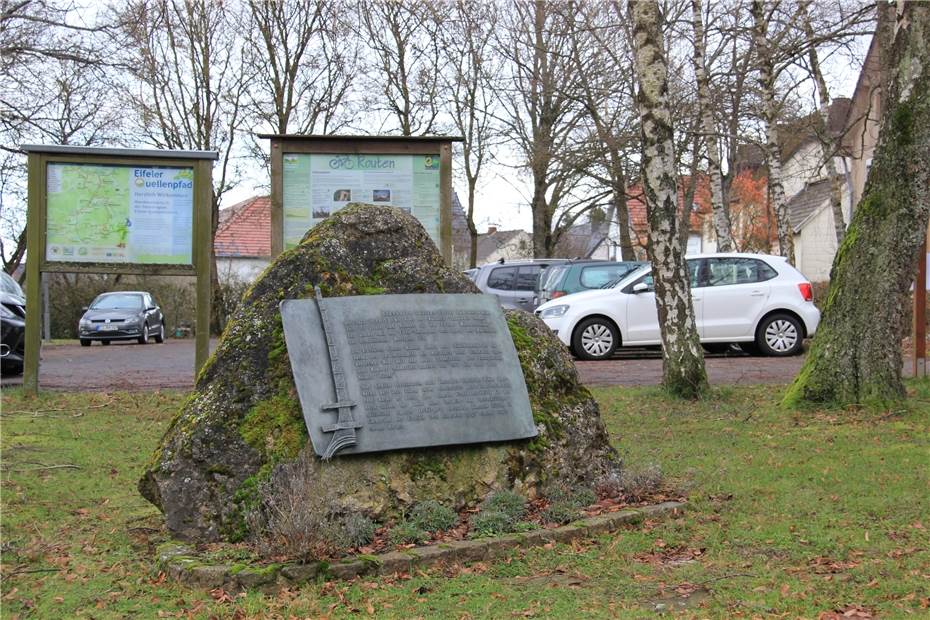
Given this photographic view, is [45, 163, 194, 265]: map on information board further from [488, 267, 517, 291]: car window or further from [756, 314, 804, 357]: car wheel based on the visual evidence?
[488, 267, 517, 291]: car window

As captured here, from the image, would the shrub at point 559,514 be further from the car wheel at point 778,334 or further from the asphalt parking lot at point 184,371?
the car wheel at point 778,334

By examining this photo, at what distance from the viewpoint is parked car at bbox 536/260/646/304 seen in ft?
58.6

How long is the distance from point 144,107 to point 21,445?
25.8 m

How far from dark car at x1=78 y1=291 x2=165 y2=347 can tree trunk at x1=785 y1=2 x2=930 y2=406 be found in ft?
66.6

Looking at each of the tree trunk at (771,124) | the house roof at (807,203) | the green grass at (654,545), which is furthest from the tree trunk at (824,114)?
the house roof at (807,203)

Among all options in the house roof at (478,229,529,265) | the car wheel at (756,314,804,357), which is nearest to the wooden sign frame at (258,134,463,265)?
the car wheel at (756,314,804,357)

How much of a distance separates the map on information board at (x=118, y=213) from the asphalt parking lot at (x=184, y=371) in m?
1.95

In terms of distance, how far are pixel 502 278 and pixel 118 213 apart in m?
11.4

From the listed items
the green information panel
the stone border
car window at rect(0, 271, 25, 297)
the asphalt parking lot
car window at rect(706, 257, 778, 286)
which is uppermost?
the green information panel

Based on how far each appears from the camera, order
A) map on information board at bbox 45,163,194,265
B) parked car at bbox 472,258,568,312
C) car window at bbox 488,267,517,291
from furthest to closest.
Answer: car window at bbox 488,267,517,291 < parked car at bbox 472,258,568,312 < map on information board at bbox 45,163,194,265

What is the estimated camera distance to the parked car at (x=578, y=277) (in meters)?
17.9

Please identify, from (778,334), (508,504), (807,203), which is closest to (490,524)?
(508,504)

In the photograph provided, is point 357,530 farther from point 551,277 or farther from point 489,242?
point 489,242

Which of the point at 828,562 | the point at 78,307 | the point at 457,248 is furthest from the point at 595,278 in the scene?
the point at 457,248
